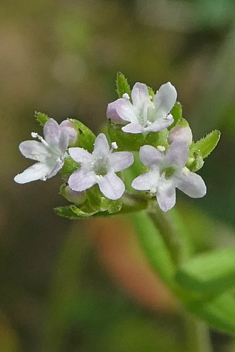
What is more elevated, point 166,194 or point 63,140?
point 63,140

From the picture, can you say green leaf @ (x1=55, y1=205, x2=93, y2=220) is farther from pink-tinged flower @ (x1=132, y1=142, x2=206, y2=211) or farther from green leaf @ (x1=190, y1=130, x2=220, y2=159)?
green leaf @ (x1=190, y1=130, x2=220, y2=159)

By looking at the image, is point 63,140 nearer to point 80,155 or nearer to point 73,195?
point 80,155

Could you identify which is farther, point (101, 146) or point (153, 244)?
point (153, 244)

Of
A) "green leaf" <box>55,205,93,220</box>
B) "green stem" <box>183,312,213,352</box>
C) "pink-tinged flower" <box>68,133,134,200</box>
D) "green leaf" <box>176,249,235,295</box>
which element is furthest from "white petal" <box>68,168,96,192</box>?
"green stem" <box>183,312,213,352</box>

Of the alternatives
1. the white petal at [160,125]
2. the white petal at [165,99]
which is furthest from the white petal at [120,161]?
the white petal at [165,99]

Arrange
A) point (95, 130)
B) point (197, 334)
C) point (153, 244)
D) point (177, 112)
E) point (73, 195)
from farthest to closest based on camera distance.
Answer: point (95, 130)
point (197, 334)
point (153, 244)
point (177, 112)
point (73, 195)

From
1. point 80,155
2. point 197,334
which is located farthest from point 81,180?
point 197,334

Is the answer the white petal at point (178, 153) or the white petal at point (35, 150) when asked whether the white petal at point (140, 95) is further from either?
the white petal at point (35, 150)
